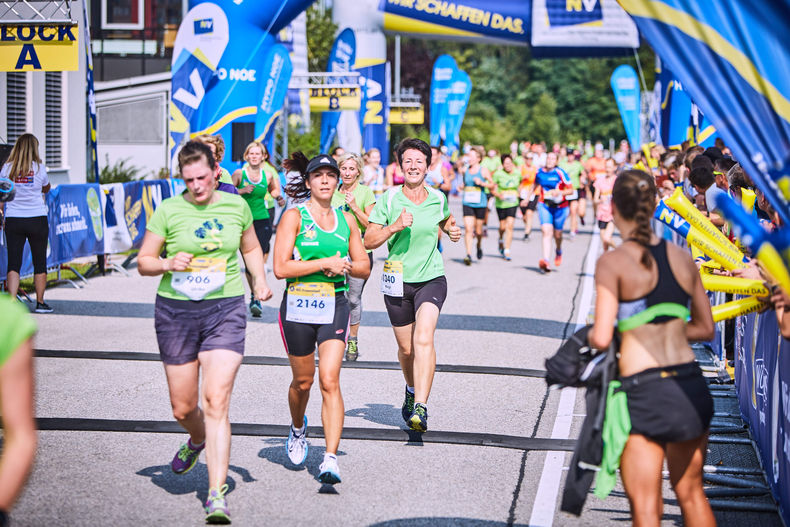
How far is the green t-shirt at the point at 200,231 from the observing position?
5582 millimetres

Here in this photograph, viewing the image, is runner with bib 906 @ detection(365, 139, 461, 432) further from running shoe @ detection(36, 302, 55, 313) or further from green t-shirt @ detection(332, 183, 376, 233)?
running shoe @ detection(36, 302, 55, 313)

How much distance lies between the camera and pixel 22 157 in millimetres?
11734

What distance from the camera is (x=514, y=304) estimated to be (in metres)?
13.6

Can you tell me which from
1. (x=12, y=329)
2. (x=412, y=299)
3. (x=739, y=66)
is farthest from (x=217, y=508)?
(x=739, y=66)

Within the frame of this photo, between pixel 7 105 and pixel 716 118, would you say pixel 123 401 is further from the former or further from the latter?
pixel 7 105

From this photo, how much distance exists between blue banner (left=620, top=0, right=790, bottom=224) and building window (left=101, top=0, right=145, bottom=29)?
34146mm

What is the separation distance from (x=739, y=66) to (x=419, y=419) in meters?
3.28

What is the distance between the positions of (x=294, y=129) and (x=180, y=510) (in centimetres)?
3419

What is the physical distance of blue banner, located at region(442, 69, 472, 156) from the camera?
127ft

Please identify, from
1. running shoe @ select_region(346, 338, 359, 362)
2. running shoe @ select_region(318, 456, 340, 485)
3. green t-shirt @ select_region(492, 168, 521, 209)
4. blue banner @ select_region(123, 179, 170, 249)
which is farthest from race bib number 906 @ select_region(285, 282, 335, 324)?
green t-shirt @ select_region(492, 168, 521, 209)

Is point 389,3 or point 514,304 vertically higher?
point 389,3

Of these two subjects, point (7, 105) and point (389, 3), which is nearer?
point (7, 105)

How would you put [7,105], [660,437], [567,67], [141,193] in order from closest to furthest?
[660,437]
[141,193]
[7,105]
[567,67]

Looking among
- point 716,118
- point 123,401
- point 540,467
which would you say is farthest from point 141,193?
point 716,118
